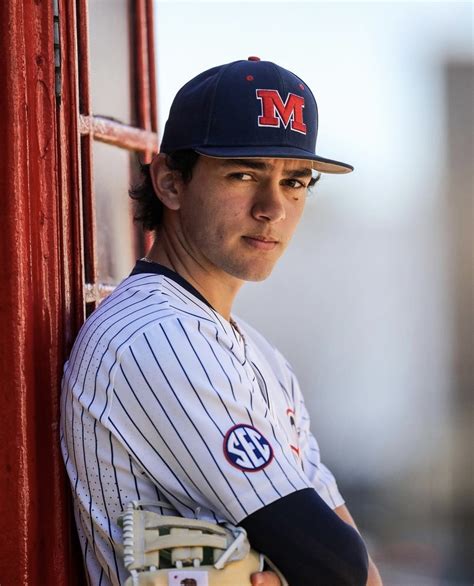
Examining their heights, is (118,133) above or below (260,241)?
above

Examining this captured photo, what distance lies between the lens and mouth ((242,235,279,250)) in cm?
235

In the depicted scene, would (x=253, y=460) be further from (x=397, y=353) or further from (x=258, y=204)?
(x=397, y=353)

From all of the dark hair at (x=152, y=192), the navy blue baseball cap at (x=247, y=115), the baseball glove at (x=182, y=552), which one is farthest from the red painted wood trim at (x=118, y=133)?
the baseball glove at (x=182, y=552)

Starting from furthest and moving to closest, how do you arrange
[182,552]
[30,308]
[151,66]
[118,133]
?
[151,66], [118,133], [30,308], [182,552]

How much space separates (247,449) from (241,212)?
2.10 ft

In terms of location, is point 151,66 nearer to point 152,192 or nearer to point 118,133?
point 118,133

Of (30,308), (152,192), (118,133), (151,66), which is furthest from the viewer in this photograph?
(151,66)

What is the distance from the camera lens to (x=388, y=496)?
297 inches

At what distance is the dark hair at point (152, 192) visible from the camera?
7.88 ft

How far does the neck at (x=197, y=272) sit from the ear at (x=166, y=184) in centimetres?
8

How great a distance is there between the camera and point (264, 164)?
2.30 metres

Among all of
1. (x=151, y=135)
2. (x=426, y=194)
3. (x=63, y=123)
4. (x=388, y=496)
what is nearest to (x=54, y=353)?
(x=63, y=123)

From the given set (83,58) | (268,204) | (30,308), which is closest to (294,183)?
(268,204)

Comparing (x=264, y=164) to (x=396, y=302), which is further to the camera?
(x=396, y=302)
